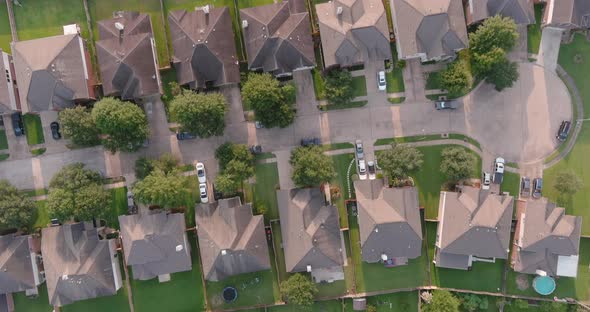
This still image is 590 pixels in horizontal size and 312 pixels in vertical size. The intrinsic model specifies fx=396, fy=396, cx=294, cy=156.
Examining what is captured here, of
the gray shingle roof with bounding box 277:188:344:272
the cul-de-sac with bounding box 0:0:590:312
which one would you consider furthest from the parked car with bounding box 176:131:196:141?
the gray shingle roof with bounding box 277:188:344:272

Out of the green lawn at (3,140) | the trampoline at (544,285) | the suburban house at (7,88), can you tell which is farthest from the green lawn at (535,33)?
the green lawn at (3,140)

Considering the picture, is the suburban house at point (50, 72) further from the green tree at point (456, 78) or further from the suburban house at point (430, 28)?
the green tree at point (456, 78)

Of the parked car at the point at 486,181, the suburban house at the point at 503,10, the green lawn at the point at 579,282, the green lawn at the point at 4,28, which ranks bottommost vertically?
the green lawn at the point at 579,282

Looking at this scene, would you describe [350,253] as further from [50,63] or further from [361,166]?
[50,63]

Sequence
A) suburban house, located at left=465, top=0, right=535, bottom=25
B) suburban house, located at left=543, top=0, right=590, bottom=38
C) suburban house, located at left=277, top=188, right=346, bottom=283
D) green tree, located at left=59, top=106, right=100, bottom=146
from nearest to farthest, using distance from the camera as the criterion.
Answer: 1. green tree, located at left=59, top=106, right=100, bottom=146
2. suburban house, located at left=465, top=0, right=535, bottom=25
3. suburban house, located at left=277, top=188, right=346, bottom=283
4. suburban house, located at left=543, top=0, right=590, bottom=38

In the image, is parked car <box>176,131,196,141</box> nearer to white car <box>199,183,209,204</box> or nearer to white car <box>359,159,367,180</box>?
white car <box>199,183,209,204</box>

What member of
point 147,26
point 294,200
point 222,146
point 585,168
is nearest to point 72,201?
point 222,146
